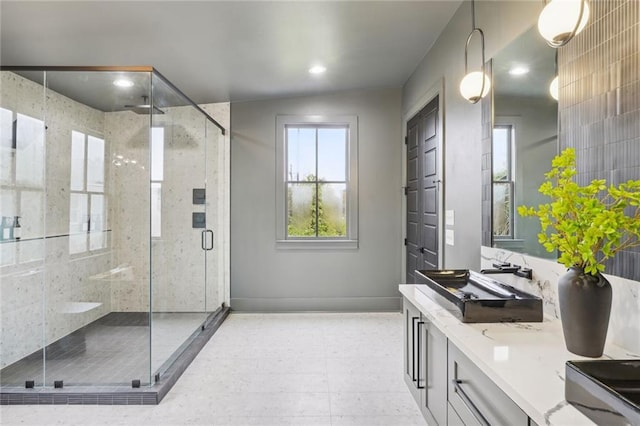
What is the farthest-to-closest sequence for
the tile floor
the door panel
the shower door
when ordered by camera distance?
the door panel < the shower door < the tile floor

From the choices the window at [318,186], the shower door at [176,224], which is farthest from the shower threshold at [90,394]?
the window at [318,186]

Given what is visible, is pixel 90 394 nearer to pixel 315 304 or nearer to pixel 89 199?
pixel 89 199

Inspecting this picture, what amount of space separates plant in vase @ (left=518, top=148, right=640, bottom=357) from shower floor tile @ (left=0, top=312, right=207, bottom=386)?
8.86 feet

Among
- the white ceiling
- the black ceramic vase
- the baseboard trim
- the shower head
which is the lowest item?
the baseboard trim

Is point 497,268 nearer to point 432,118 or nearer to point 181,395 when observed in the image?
point 432,118

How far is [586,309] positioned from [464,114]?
5.86 ft

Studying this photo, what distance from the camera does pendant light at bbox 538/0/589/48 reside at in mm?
1247

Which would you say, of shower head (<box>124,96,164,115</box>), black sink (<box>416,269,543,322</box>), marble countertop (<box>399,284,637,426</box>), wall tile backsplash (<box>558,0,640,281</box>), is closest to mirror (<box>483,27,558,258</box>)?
wall tile backsplash (<box>558,0,640,281</box>)

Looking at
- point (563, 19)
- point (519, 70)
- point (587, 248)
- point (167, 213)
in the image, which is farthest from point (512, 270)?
point (167, 213)

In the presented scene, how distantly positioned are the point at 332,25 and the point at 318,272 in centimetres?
284

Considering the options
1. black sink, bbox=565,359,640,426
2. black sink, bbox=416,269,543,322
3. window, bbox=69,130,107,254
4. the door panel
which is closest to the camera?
black sink, bbox=565,359,640,426

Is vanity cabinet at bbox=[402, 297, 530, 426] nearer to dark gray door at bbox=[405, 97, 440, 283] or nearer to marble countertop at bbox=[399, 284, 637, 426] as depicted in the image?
marble countertop at bbox=[399, 284, 637, 426]

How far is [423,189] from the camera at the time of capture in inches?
140

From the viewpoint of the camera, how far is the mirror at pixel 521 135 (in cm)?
167
